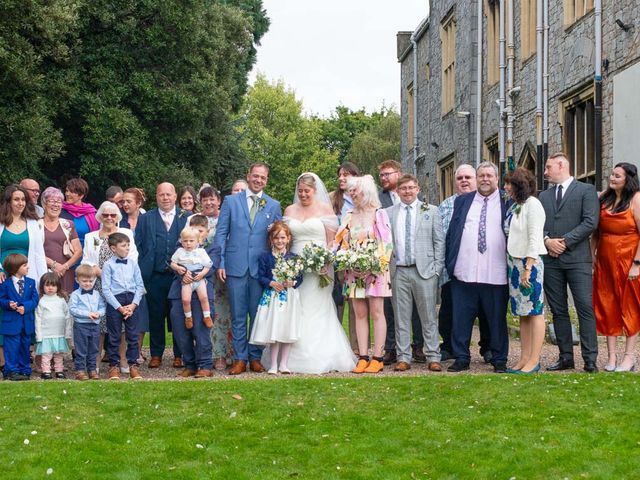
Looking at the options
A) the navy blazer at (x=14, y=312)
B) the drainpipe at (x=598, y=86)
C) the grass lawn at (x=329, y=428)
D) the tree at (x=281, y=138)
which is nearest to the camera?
the grass lawn at (x=329, y=428)

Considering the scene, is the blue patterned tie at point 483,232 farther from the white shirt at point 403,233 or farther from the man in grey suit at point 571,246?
the white shirt at point 403,233

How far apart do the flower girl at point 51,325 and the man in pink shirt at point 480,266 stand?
410 centimetres

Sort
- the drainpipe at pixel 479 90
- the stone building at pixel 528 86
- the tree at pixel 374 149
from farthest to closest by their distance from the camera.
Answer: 1. the tree at pixel 374 149
2. the drainpipe at pixel 479 90
3. the stone building at pixel 528 86

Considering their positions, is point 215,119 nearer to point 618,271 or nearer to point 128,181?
point 128,181

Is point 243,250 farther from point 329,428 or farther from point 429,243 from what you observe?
point 329,428

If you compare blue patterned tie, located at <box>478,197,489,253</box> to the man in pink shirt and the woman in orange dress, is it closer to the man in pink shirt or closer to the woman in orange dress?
the man in pink shirt

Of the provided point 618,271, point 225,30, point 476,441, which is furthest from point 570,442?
point 225,30

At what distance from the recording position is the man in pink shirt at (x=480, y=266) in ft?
36.0

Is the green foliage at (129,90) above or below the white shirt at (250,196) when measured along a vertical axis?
above

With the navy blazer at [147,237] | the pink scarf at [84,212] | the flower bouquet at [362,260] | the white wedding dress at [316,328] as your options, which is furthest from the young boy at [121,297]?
the flower bouquet at [362,260]

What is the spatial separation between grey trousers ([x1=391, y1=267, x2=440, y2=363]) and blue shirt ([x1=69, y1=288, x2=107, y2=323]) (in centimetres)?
315

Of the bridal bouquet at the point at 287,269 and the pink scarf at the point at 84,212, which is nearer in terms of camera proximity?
the bridal bouquet at the point at 287,269

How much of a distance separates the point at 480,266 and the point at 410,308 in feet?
3.16

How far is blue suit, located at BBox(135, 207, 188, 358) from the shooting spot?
1212 cm
